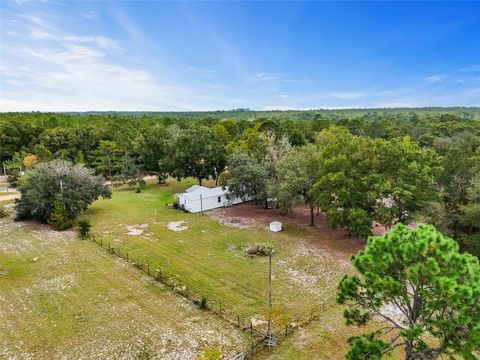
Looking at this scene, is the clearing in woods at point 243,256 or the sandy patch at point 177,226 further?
the sandy patch at point 177,226

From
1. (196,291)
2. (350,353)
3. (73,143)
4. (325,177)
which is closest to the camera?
(350,353)

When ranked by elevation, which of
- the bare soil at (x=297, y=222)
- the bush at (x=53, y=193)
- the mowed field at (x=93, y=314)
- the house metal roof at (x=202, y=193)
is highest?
the bush at (x=53, y=193)

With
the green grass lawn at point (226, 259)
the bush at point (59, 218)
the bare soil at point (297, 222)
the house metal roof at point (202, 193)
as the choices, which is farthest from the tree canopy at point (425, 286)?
the bush at point (59, 218)

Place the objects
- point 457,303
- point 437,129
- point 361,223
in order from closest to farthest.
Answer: point 457,303 → point 361,223 → point 437,129

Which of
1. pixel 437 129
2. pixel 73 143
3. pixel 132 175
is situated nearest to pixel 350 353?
pixel 132 175

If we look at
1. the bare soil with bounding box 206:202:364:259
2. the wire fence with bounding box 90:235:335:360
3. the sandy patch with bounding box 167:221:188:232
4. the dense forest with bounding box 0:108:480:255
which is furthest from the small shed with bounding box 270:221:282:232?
the wire fence with bounding box 90:235:335:360

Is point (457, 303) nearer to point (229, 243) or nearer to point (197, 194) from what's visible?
point (229, 243)

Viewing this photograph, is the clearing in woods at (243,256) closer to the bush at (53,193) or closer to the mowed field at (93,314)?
the mowed field at (93,314)

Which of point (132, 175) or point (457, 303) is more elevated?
point (457, 303)
